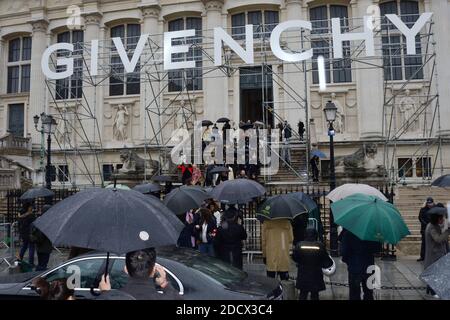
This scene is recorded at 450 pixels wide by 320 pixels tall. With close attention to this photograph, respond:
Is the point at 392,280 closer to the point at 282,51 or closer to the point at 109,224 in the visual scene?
the point at 109,224

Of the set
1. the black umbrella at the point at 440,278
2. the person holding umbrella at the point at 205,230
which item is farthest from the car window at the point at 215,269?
the person holding umbrella at the point at 205,230

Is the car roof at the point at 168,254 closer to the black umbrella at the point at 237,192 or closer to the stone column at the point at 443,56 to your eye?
the black umbrella at the point at 237,192

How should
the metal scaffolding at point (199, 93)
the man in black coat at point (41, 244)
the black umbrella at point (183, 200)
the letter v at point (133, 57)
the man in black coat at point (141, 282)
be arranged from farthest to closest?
the metal scaffolding at point (199, 93) → the letter v at point (133, 57) → the man in black coat at point (41, 244) → the black umbrella at point (183, 200) → the man in black coat at point (141, 282)

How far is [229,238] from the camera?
8562mm

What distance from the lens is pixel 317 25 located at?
27.1 meters

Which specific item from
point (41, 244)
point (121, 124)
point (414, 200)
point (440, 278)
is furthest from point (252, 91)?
point (440, 278)

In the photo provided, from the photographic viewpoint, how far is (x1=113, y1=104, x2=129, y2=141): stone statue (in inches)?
1141

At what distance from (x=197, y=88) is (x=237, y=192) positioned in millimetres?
19520

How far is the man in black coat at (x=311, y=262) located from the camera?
6.91 m

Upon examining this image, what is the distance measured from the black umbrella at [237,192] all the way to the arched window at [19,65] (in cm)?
2665

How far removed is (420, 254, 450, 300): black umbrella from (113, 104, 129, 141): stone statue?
2691 cm

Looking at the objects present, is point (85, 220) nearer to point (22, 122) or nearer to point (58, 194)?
point (58, 194)

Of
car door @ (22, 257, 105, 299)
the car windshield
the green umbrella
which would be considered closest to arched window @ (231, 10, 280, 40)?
the green umbrella

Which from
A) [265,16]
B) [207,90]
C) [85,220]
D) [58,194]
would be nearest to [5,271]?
[58,194]
